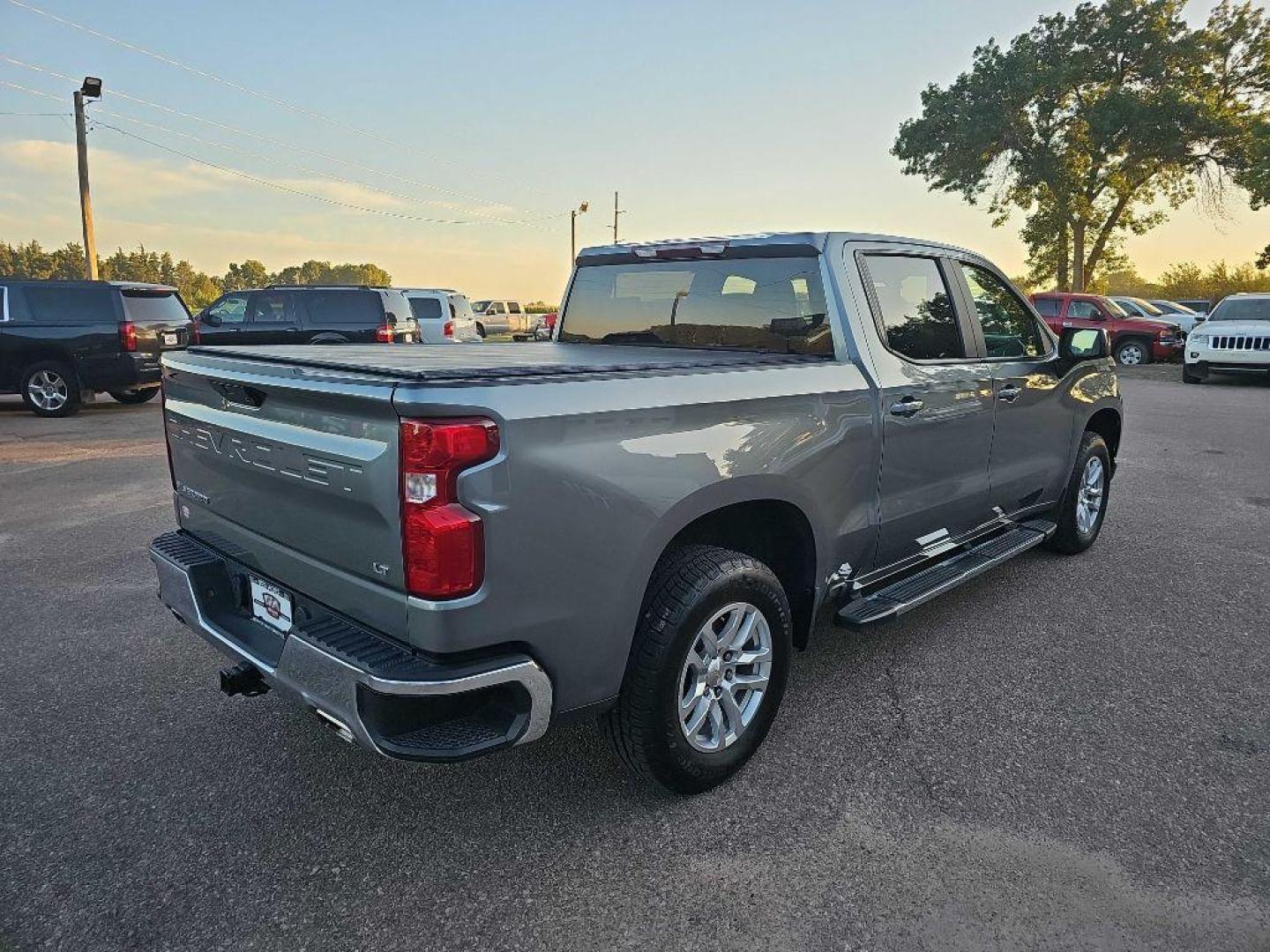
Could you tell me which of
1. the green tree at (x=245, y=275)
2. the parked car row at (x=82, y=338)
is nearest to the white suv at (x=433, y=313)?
the parked car row at (x=82, y=338)

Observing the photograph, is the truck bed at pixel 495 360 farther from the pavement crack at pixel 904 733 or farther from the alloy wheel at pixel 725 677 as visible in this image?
the pavement crack at pixel 904 733

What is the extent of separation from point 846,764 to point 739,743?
1.36 ft

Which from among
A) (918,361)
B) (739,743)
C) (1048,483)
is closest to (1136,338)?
(1048,483)

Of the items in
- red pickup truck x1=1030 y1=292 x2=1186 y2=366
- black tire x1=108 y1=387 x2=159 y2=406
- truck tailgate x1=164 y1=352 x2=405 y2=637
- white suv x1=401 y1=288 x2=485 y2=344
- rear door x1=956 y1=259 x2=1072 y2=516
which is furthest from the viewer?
red pickup truck x1=1030 y1=292 x2=1186 y2=366

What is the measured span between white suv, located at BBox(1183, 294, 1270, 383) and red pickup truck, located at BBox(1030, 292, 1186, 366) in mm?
3440

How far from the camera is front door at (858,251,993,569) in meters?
3.40

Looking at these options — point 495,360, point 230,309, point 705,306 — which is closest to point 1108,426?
point 705,306

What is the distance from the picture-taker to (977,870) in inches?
93.7

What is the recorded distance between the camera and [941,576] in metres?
3.70

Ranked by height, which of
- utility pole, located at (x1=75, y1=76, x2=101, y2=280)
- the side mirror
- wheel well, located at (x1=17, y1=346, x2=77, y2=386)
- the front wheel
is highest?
utility pole, located at (x1=75, y1=76, x2=101, y2=280)

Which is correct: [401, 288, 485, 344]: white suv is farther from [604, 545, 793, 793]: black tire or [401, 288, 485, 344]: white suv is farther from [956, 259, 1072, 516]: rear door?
[604, 545, 793, 793]: black tire

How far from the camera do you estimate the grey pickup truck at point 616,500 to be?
2.08m

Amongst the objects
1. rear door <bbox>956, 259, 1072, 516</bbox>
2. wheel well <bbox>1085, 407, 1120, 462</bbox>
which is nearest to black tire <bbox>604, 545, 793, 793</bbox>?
rear door <bbox>956, 259, 1072, 516</bbox>

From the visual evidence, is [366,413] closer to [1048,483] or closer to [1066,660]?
[1066,660]
